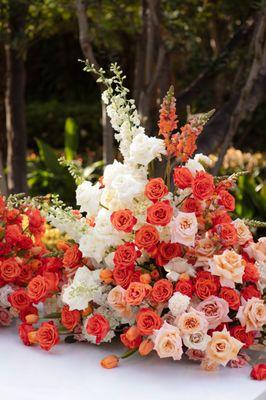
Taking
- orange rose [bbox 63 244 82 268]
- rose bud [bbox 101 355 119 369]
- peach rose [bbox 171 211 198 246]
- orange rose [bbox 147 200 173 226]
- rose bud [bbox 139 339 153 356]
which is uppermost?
orange rose [bbox 147 200 173 226]

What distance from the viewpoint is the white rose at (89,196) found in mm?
2457

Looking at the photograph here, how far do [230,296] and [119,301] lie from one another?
0.30 m

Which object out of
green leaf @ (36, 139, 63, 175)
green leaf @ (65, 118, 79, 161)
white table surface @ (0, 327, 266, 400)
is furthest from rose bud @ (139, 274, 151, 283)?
green leaf @ (65, 118, 79, 161)

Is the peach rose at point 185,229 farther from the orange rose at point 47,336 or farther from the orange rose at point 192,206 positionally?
the orange rose at point 47,336

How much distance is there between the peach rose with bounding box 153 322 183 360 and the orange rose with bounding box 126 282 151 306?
10 centimetres

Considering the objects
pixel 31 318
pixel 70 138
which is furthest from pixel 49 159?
pixel 31 318

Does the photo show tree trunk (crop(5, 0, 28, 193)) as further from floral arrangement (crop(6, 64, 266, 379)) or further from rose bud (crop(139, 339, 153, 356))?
rose bud (crop(139, 339, 153, 356))

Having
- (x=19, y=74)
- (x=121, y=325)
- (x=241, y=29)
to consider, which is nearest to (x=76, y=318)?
(x=121, y=325)

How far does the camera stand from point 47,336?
239 centimetres

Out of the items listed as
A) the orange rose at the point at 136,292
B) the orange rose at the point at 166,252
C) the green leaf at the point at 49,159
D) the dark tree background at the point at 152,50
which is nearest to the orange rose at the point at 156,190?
the orange rose at the point at 166,252

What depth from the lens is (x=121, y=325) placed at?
2451 millimetres

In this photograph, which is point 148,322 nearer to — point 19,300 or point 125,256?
point 125,256

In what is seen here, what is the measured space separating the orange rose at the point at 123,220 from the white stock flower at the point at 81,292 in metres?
0.18

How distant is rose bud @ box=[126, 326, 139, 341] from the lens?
2.25 metres
